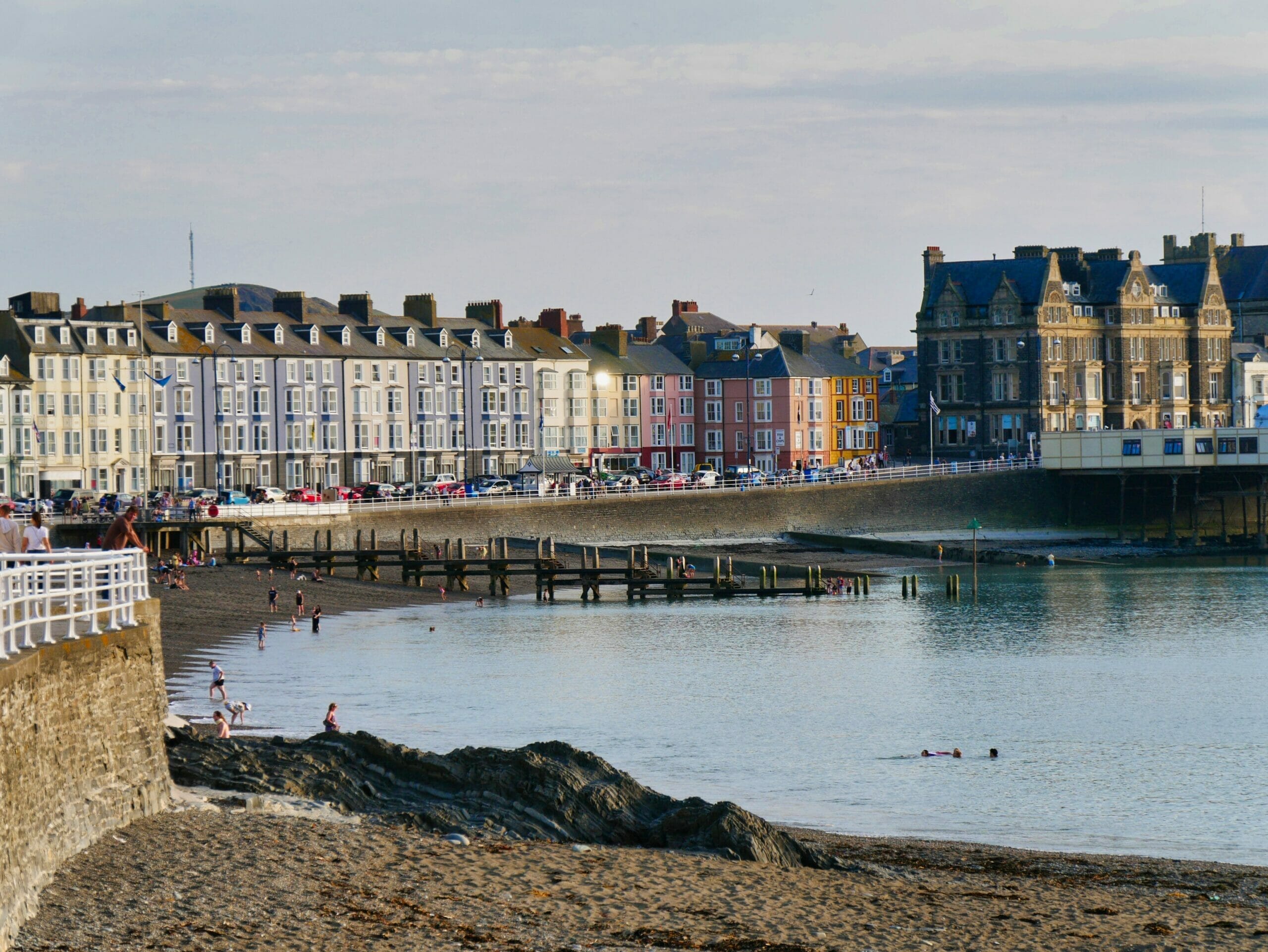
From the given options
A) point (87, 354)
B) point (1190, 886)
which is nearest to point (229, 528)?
point (87, 354)

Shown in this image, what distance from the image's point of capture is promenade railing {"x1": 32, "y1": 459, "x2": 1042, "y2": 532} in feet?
269

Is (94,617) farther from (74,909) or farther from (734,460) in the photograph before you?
(734,460)

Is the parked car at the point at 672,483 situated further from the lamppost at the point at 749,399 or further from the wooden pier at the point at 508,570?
the lamppost at the point at 749,399

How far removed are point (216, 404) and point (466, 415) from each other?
61.7 feet

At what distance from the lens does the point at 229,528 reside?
80.4 meters

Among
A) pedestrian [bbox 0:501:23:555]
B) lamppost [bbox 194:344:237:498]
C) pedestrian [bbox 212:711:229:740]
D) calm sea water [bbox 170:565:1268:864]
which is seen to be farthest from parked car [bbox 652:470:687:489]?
pedestrian [bbox 0:501:23:555]

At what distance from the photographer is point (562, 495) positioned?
9706 cm

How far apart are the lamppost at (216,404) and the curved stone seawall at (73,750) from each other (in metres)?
82.3

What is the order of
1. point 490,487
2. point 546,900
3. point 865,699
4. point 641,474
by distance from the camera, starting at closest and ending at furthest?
point 546,900
point 865,699
point 490,487
point 641,474

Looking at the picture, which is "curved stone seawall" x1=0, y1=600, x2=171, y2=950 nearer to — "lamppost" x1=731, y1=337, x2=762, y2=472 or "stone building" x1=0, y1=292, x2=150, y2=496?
"stone building" x1=0, y1=292, x2=150, y2=496

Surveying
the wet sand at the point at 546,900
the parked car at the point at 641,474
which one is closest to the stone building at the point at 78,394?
the parked car at the point at 641,474

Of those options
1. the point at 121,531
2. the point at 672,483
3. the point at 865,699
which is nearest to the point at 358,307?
the point at 672,483

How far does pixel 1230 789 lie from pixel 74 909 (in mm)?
24649

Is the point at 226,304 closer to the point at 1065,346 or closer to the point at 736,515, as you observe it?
the point at 736,515
